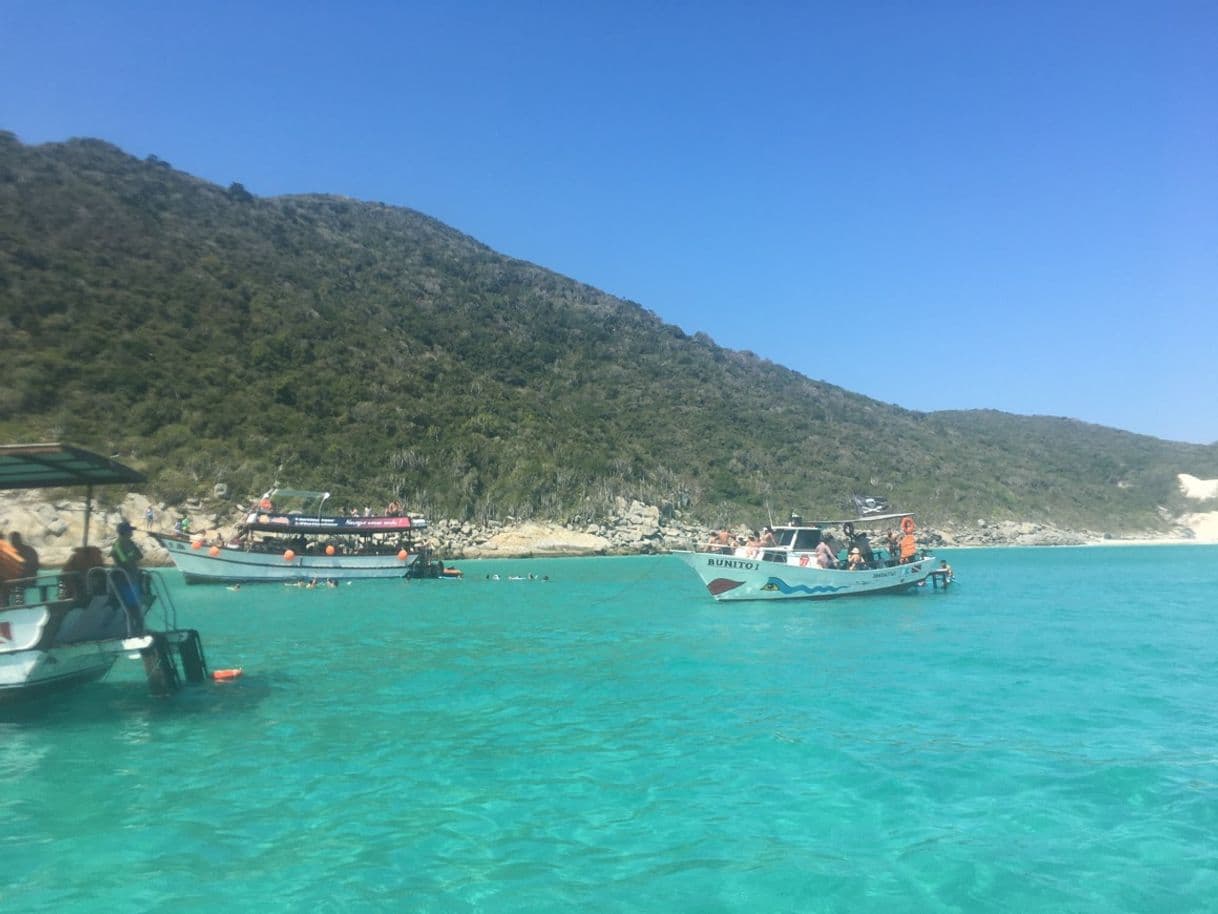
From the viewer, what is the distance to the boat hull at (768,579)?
1165 inches

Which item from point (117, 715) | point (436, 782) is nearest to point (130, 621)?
point (117, 715)

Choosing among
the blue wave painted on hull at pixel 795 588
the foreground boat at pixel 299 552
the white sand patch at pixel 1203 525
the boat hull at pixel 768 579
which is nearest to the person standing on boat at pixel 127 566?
the boat hull at pixel 768 579

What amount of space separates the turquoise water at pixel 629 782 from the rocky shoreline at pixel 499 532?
20597mm

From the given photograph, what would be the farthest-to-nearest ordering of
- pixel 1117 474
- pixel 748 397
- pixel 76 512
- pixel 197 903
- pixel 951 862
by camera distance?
pixel 1117 474 → pixel 748 397 → pixel 76 512 → pixel 951 862 → pixel 197 903

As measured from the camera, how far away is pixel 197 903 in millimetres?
6602

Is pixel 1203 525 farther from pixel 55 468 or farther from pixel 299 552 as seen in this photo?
pixel 55 468

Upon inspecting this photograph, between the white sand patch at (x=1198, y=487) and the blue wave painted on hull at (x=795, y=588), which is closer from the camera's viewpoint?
the blue wave painted on hull at (x=795, y=588)

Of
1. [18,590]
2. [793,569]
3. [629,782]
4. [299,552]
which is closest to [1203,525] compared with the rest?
[793,569]

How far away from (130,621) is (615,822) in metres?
9.34

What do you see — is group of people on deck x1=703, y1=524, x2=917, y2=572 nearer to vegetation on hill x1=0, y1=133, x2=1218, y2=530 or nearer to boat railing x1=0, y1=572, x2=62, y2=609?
boat railing x1=0, y1=572, x2=62, y2=609

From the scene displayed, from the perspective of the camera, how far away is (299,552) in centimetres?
4484

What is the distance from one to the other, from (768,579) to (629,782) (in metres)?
20.9

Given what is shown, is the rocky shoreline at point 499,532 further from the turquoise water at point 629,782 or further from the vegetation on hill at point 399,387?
the turquoise water at point 629,782

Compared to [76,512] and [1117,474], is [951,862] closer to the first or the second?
[76,512]
